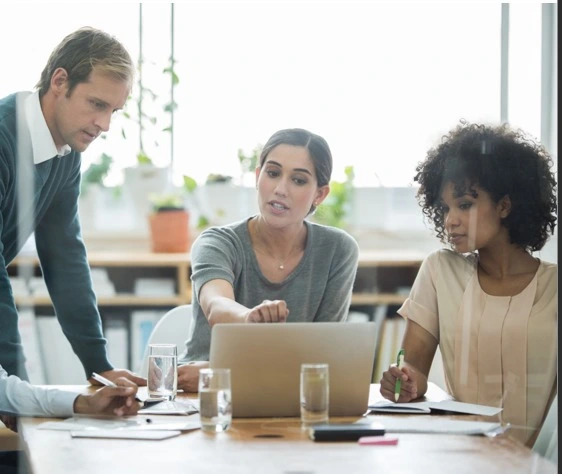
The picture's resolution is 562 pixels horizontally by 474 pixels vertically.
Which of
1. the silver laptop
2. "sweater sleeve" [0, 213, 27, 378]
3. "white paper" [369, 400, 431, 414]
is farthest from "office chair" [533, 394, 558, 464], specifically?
"sweater sleeve" [0, 213, 27, 378]

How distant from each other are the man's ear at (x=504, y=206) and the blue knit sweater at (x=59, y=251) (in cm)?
101

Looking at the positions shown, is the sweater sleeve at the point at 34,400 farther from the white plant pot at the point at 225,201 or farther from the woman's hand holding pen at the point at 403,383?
the white plant pot at the point at 225,201

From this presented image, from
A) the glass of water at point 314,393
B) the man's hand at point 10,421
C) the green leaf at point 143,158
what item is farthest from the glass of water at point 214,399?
the green leaf at point 143,158

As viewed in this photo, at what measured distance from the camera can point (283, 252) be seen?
2174 millimetres

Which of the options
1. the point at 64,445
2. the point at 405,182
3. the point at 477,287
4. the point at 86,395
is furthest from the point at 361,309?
the point at 64,445

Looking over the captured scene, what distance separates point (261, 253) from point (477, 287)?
51 centimetres

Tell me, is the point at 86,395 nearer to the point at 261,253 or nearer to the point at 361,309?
the point at 261,253

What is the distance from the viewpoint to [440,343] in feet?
6.83

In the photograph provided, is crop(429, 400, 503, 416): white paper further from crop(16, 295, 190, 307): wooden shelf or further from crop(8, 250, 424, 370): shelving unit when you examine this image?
crop(16, 295, 190, 307): wooden shelf

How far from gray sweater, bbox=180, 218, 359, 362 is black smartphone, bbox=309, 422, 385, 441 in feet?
2.21

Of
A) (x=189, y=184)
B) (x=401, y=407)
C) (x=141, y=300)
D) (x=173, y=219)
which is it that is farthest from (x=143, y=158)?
(x=401, y=407)

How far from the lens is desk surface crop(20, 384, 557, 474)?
126cm

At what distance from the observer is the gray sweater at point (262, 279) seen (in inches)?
83.0

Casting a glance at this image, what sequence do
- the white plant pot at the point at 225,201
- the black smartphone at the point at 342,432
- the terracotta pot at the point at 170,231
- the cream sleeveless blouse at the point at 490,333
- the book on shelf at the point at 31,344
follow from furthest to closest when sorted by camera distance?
the terracotta pot at the point at 170,231 < the white plant pot at the point at 225,201 < the book on shelf at the point at 31,344 < the cream sleeveless blouse at the point at 490,333 < the black smartphone at the point at 342,432
